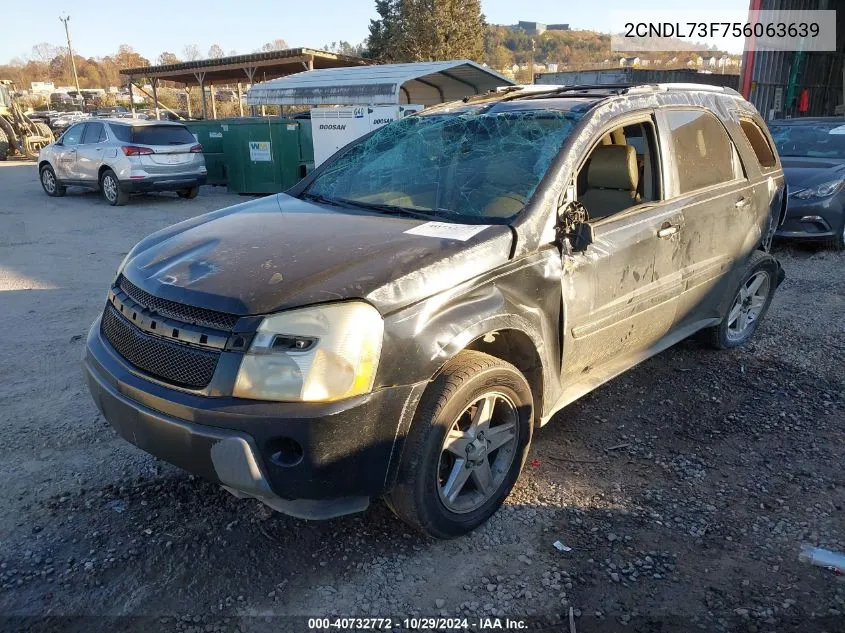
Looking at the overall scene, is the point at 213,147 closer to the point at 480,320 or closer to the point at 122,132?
the point at 122,132

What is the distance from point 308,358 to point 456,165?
1587mm

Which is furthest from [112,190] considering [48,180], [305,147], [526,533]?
[526,533]

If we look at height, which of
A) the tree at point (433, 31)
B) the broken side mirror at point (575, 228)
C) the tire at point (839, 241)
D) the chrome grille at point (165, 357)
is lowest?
the tire at point (839, 241)

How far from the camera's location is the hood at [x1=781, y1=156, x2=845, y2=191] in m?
7.55

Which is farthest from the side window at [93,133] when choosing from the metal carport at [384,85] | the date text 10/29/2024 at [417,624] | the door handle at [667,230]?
the date text 10/29/2024 at [417,624]

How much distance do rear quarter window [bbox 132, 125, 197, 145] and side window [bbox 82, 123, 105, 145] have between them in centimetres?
90

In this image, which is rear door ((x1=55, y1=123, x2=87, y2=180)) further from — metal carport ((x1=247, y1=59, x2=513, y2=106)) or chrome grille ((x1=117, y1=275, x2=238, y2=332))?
chrome grille ((x1=117, y1=275, x2=238, y2=332))

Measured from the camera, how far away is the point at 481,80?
651 inches

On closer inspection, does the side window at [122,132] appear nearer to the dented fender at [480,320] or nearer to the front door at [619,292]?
the front door at [619,292]

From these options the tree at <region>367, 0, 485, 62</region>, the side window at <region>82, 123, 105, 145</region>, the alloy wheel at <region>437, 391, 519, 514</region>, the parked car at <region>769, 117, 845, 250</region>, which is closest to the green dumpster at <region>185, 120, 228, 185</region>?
the side window at <region>82, 123, 105, 145</region>

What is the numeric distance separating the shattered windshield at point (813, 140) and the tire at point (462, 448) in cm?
758

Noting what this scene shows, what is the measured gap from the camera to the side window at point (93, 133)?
40.5 feet

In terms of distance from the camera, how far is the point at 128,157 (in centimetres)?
1185

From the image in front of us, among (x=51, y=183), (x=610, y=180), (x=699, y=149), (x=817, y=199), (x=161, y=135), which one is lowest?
(x=51, y=183)
